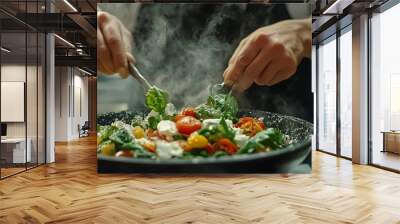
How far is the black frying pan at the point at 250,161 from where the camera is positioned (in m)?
5.39

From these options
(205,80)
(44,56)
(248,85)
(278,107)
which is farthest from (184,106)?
(44,56)

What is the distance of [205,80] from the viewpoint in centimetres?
559

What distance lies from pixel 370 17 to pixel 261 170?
410 cm

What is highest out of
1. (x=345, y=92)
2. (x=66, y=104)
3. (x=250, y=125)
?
(x=345, y=92)

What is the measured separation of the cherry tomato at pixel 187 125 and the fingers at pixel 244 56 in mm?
794

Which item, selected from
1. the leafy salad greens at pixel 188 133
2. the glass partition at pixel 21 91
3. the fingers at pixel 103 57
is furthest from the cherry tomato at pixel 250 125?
the glass partition at pixel 21 91

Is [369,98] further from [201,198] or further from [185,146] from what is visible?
[201,198]

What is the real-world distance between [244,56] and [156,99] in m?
1.39

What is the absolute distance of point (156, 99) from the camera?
5.56 meters

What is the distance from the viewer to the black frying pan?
5.39 meters

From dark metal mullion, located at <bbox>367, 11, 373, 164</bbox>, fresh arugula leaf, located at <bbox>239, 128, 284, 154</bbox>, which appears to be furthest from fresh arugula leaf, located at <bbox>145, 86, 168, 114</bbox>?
dark metal mullion, located at <bbox>367, 11, 373, 164</bbox>

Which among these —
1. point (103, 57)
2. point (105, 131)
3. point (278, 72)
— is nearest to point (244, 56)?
point (278, 72)

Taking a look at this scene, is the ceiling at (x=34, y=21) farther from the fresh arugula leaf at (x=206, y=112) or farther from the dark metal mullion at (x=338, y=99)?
the dark metal mullion at (x=338, y=99)

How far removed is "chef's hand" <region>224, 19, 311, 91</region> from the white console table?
3815 mm
